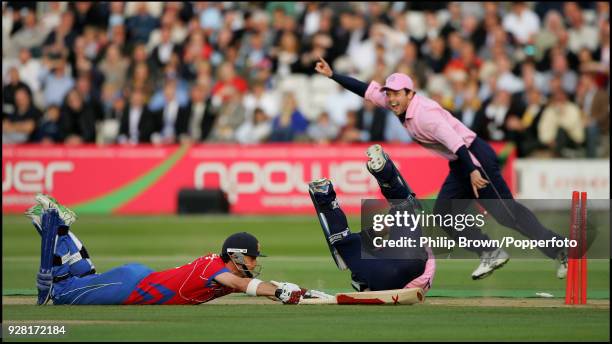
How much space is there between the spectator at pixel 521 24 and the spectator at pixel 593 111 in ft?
6.23

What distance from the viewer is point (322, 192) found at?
12.0 m

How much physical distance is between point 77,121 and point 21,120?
1050mm

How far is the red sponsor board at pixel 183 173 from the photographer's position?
23.5 m

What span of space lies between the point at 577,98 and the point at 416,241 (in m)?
13.7

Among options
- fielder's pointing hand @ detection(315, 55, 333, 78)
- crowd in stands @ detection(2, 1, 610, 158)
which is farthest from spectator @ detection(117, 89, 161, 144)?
fielder's pointing hand @ detection(315, 55, 333, 78)

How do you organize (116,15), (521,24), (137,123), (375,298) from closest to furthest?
(375,298) → (137,123) → (521,24) → (116,15)

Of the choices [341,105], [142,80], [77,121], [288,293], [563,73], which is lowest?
[288,293]

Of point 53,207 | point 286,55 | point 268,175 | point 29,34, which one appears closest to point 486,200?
point 53,207

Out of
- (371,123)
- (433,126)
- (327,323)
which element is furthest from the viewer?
(371,123)

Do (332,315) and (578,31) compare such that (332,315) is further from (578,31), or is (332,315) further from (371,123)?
(578,31)

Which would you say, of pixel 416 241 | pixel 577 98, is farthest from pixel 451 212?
pixel 577 98

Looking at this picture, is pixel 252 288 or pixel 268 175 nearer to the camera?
pixel 252 288

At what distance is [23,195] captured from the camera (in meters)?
23.9

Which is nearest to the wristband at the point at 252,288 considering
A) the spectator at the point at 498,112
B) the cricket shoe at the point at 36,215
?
the cricket shoe at the point at 36,215
